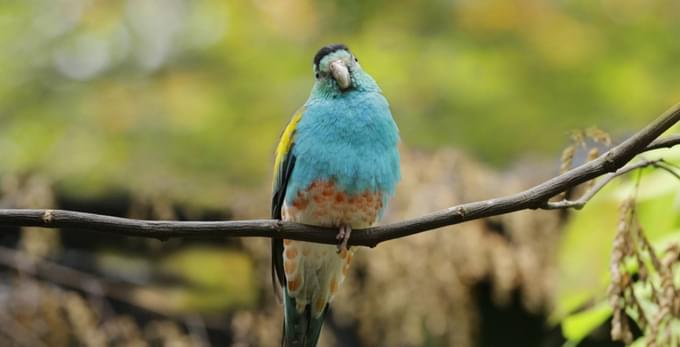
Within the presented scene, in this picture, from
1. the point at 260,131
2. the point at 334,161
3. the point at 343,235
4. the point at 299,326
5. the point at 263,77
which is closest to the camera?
the point at 343,235

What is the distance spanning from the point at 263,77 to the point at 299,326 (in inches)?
77.1

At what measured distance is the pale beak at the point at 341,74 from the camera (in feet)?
7.39

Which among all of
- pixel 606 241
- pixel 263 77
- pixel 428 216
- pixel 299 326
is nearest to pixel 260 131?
pixel 263 77

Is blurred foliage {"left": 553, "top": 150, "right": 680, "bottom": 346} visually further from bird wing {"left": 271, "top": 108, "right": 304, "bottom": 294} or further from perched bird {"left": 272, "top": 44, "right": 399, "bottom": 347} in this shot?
bird wing {"left": 271, "top": 108, "right": 304, "bottom": 294}

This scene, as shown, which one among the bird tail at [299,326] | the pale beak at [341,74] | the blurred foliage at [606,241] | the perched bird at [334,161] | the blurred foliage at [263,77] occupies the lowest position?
the bird tail at [299,326]

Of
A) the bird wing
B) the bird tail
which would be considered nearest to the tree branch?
the bird wing

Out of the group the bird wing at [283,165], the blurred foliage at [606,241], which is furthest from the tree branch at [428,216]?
the bird wing at [283,165]

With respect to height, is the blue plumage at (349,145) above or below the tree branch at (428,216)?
above

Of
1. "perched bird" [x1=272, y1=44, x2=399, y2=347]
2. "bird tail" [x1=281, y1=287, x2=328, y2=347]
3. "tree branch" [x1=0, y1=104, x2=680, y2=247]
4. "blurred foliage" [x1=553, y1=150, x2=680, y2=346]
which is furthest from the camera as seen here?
"bird tail" [x1=281, y1=287, x2=328, y2=347]

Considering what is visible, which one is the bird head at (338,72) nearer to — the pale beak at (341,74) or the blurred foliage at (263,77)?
the pale beak at (341,74)

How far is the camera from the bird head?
227 centimetres

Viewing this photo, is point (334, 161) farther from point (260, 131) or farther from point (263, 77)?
point (263, 77)

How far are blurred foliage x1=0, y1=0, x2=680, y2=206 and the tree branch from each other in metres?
2.42

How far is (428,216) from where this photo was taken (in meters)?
1.48
